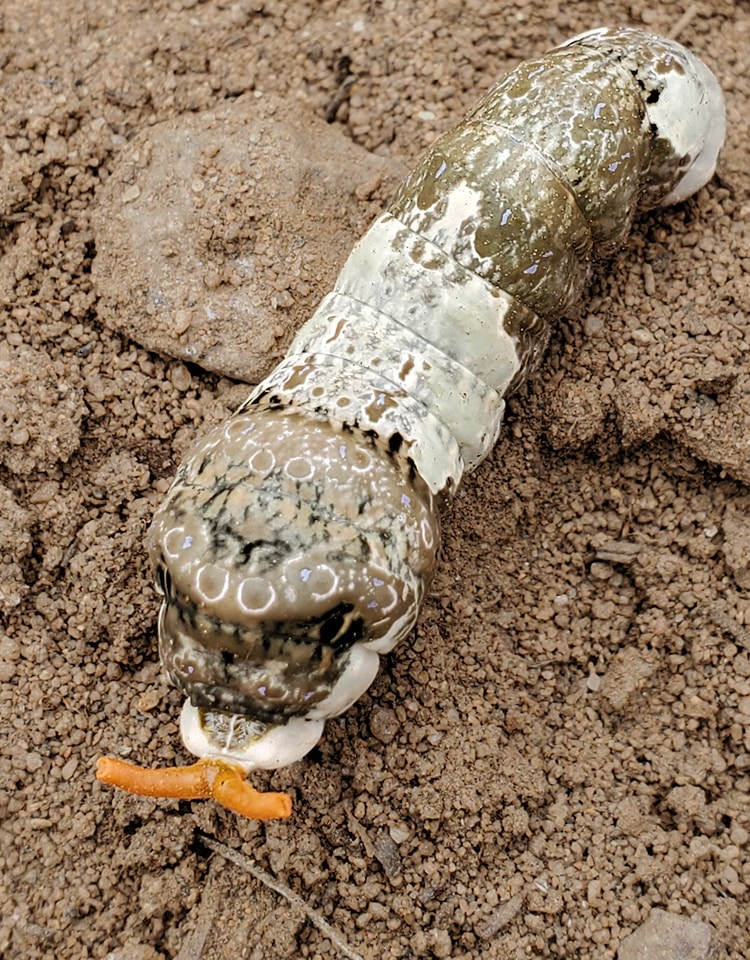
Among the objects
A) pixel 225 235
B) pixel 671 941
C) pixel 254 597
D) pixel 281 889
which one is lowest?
pixel 281 889

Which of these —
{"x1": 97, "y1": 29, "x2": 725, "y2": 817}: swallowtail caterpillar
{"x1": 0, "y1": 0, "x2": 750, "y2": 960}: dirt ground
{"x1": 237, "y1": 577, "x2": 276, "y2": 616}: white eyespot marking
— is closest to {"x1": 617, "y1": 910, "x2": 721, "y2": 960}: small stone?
{"x1": 0, "y1": 0, "x2": 750, "y2": 960}: dirt ground

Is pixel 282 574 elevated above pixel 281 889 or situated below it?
above

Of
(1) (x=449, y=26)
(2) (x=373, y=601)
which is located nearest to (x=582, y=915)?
(2) (x=373, y=601)

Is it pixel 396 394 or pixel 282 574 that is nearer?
pixel 282 574

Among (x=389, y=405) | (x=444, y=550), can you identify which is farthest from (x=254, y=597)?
(x=444, y=550)

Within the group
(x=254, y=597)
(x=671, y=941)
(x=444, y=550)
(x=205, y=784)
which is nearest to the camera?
(x=254, y=597)

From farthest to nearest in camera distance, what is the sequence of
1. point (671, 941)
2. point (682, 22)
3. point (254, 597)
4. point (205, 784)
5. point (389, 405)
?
point (682, 22) → point (671, 941) → point (389, 405) → point (205, 784) → point (254, 597)

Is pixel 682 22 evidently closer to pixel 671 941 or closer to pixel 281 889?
pixel 671 941

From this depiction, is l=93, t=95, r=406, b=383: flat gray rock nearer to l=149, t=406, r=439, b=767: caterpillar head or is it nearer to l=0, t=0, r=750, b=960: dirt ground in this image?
l=0, t=0, r=750, b=960: dirt ground
